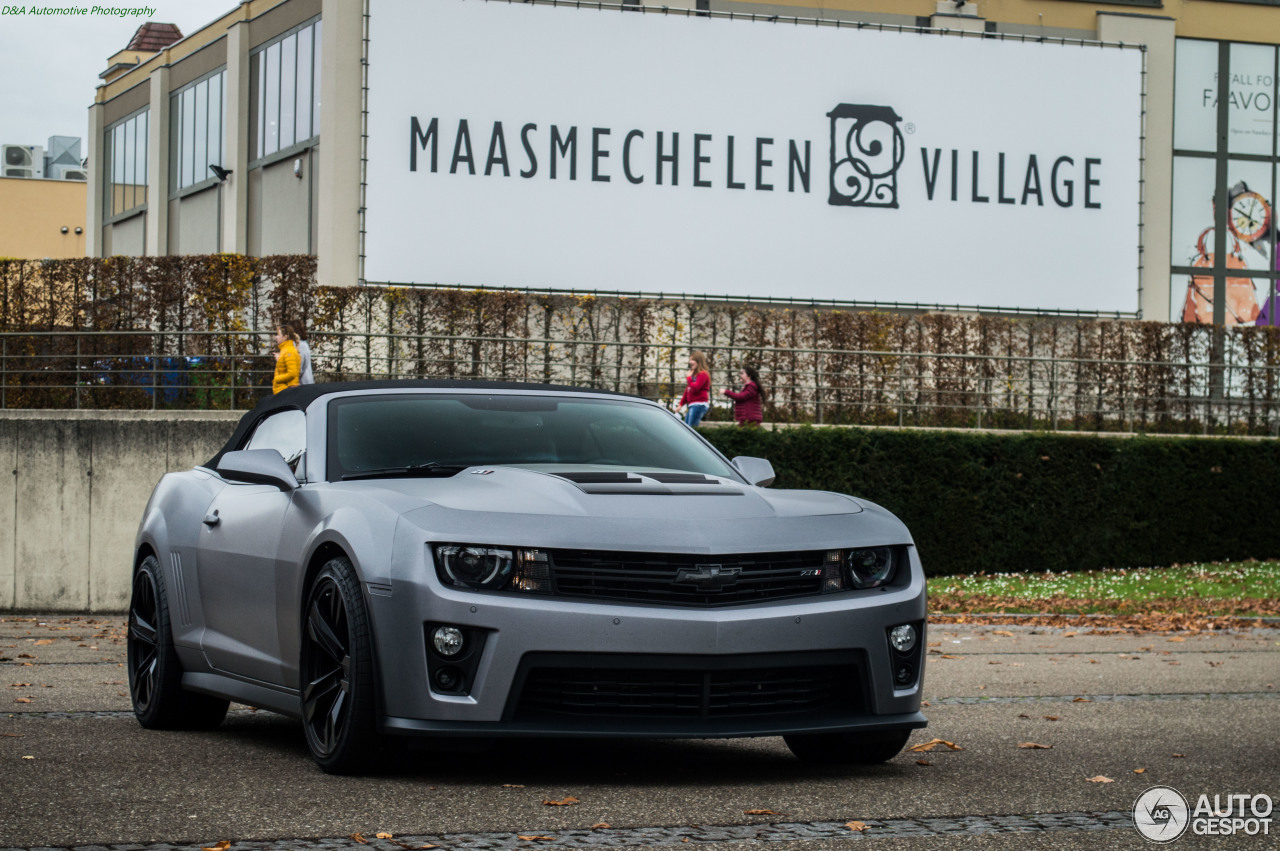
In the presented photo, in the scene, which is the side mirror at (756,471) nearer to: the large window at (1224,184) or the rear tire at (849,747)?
the rear tire at (849,747)

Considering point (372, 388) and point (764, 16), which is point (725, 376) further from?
point (372, 388)

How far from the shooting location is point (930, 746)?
23.7 feet

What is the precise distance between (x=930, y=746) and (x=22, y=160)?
69.7 m

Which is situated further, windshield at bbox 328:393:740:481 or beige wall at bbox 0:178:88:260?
beige wall at bbox 0:178:88:260

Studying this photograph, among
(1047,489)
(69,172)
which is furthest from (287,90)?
(69,172)

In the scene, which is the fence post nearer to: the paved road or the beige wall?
the paved road

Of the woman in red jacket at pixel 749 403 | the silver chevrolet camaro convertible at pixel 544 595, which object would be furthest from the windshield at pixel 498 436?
the woman in red jacket at pixel 749 403

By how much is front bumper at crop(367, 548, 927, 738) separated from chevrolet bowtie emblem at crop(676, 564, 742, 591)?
0.28 feet

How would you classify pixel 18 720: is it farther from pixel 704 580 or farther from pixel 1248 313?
pixel 1248 313

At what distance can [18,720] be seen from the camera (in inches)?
305

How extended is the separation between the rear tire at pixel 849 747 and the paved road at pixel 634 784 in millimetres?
62

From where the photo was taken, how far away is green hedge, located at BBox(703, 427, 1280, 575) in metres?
22.1

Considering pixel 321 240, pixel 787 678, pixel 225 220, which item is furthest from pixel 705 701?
pixel 225 220

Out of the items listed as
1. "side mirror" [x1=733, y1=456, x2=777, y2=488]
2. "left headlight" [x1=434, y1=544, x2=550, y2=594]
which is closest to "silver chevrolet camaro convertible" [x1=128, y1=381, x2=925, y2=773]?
"left headlight" [x1=434, y1=544, x2=550, y2=594]
